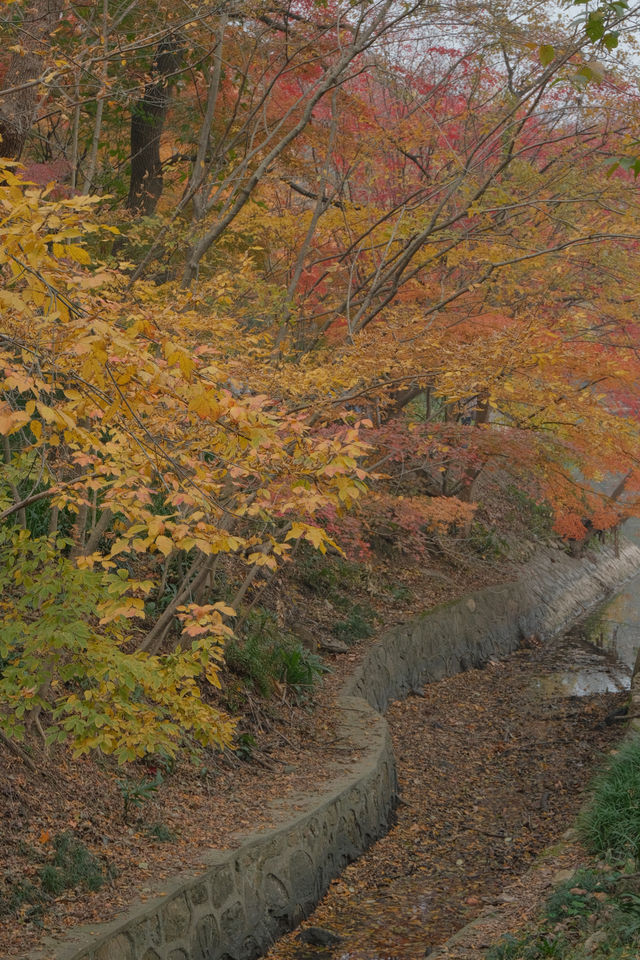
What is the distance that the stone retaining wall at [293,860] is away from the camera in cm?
543

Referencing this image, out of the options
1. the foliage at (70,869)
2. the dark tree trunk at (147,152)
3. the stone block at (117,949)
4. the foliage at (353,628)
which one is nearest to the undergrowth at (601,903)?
the stone block at (117,949)

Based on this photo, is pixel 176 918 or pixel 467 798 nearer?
pixel 176 918

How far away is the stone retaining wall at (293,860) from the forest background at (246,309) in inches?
40.3

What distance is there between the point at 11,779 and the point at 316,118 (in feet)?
34.0

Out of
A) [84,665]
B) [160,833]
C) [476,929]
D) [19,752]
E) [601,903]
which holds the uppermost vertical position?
[84,665]

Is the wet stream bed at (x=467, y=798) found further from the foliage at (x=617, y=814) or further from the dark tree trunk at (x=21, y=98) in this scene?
the dark tree trunk at (x=21, y=98)

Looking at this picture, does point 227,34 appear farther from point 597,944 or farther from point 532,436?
point 597,944

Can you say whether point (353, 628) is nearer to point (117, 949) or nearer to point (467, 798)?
point (467, 798)

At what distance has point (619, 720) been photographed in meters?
11.8

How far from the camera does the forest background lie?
4062mm

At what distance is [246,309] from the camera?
10.4m

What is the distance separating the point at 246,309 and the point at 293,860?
6.25 metres

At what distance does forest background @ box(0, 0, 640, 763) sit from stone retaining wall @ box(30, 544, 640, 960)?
1024 millimetres

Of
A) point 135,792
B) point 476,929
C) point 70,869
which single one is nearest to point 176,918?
point 70,869
